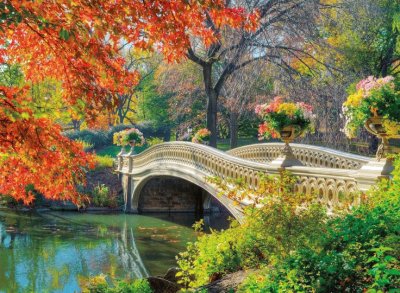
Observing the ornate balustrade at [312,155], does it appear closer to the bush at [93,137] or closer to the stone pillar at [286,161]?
the stone pillar at [286,161]

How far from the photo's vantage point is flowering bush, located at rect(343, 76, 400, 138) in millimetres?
6879

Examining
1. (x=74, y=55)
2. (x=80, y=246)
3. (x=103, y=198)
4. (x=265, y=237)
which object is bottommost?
(x=80, y=246)

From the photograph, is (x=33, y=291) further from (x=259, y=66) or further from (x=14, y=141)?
(x=259, y=66)

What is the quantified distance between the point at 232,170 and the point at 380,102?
6173 mm

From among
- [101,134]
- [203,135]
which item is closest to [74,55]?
[203,135]

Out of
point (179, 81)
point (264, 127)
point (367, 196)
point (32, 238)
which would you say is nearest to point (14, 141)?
point (367, 196)

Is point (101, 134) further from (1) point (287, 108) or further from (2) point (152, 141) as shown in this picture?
(1) point (287, 108)

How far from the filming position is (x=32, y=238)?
17.2 metres

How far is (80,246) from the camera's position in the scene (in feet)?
53.4

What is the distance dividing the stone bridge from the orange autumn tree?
1.93 metres

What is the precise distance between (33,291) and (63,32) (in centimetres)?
867

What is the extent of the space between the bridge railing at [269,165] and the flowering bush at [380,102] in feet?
1.93

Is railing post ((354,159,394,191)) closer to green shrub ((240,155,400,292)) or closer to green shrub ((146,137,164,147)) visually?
green shrub ((240,155,400,292))

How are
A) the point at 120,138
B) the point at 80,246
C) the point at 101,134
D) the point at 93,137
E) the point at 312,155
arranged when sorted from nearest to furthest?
the point at 312,155, the point at 80,246, the point at 120,138, the point at 93,137, the point at 101,134
